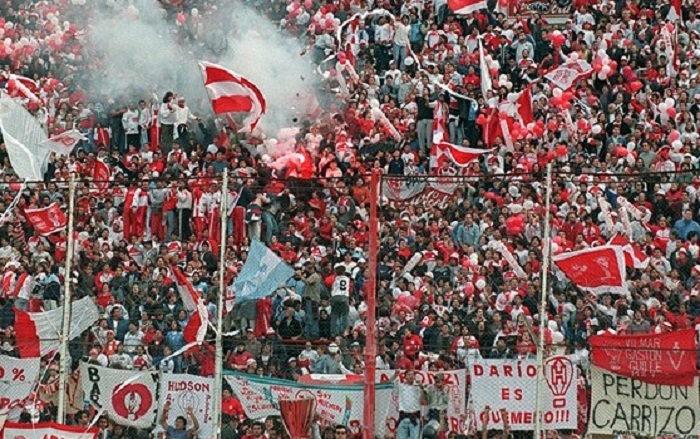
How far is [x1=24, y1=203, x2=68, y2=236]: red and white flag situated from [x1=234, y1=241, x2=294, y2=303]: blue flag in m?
3.87

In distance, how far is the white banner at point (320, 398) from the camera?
68.4 feet

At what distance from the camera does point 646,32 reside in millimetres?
31578

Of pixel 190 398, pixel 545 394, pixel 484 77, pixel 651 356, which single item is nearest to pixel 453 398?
pixel 545 394

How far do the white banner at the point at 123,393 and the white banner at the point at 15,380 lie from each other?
53cm

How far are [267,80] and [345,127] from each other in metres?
3.59

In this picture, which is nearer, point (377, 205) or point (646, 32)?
point (377, 205)

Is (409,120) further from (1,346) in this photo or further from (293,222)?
(1,346)

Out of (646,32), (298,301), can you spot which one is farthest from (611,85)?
(298,301)

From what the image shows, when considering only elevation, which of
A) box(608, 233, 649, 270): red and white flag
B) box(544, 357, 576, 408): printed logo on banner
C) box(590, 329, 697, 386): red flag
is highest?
box(608, 233, 649, 270): red and white flag

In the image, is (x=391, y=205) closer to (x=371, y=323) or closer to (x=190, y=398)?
(x=371, y=323)

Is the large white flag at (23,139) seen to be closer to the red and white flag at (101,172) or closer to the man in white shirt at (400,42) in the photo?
the red and white flag at (101,172)

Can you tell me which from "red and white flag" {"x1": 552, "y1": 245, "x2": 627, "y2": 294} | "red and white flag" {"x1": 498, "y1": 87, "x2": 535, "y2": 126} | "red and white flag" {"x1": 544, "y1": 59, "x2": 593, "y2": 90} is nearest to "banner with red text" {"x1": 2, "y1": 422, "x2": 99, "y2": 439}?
"red and white flag" {"x1": 552, "y1": 245, "x2": 627, "y2": 294}

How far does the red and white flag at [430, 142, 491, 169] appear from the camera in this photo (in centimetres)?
2869

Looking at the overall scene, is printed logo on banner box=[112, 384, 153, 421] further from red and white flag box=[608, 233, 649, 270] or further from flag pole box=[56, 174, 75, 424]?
red and white flag box=[608, 233, 649, 270]
